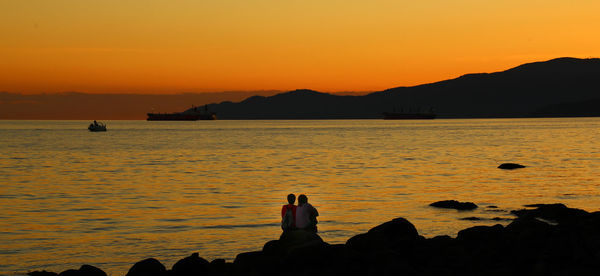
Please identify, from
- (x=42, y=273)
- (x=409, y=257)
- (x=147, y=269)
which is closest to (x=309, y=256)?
(x=409, y=257)

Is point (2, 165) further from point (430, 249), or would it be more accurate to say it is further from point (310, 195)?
point (430, 249)

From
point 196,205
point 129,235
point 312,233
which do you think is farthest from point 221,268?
point 196,205

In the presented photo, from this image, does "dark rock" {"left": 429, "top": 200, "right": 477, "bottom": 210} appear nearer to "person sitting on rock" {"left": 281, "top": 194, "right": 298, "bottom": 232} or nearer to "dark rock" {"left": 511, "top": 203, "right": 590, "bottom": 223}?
"dark rock" {"left": 511, "top": 203, "right": 590, "bottom": 223}

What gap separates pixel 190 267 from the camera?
739 inches

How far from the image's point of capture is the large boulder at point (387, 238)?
20219 millimetres

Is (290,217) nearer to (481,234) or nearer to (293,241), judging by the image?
(293,241)

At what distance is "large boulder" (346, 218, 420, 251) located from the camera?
20219 mm

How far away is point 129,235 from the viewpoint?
91.9 ft

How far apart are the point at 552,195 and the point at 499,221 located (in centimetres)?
1223

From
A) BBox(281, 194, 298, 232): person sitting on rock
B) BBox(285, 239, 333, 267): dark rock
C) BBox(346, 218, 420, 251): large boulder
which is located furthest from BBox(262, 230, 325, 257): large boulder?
BBox(346, 218, 420, 251): large boulder

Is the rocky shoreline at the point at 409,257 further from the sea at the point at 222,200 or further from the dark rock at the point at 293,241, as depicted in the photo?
the sea at the point at 222,200

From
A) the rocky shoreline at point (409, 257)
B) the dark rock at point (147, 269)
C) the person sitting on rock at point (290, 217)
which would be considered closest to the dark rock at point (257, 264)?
the rocky shoreline at point (409, 257)

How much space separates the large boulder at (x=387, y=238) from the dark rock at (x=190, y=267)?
4.08m

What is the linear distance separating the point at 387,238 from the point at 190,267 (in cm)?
584
